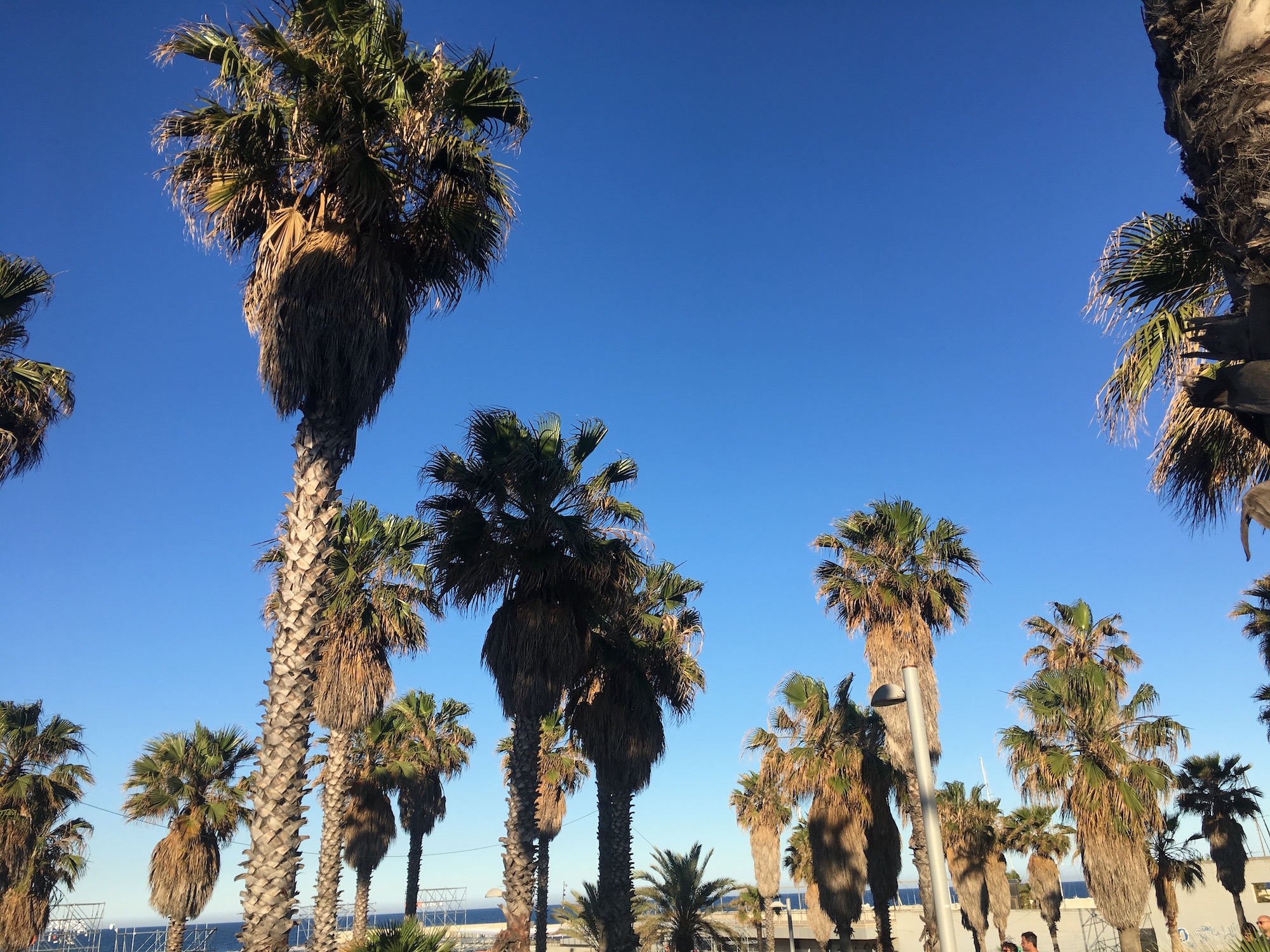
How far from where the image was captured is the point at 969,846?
119ft

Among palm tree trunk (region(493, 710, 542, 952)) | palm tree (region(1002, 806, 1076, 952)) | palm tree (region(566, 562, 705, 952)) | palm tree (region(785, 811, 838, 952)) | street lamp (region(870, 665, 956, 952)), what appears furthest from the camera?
palm tree (region(1002, 806, 1076, 952))

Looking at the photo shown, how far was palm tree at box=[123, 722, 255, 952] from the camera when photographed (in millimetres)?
24547

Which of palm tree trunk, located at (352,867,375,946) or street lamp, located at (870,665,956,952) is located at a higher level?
street lamp, located at (870,665,956,952)

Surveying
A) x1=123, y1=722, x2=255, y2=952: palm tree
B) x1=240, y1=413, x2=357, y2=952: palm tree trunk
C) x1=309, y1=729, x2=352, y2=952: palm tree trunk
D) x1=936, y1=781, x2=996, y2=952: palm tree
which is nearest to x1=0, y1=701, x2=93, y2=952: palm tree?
x1=123, y1=722, x2=255, y2=952: palm tree

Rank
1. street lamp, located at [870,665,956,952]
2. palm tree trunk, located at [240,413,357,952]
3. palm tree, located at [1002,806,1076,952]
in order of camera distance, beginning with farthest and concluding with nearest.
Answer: palm tree, located at [1002,806,1076,952], palm tree trunk, located at [240,413,357,952], street lamp, located at [870,665,956,952]

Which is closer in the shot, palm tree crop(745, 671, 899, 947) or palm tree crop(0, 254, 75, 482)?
palm tree crop(0, 254, 75, 482)

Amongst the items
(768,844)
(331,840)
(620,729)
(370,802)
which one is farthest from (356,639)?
(768,844)

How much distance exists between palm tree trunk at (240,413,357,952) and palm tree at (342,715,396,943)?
19036 millimetres

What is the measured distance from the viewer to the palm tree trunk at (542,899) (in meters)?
27.5

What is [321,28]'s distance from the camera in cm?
1040

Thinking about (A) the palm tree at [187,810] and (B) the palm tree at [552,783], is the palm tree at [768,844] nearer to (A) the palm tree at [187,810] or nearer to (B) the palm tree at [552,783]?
(B) the palm tree at [552,783]

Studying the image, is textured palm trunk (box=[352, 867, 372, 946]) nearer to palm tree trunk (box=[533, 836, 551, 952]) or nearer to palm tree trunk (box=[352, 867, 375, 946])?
palm tree trunk (box=[352, 867, 375, 946])

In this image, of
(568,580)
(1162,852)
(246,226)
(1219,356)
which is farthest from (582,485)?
(1162,852)

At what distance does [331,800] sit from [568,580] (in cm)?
921
